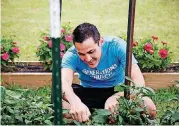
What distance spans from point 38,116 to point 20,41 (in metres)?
4.56

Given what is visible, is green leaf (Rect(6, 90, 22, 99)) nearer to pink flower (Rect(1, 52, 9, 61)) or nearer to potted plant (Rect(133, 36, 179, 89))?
pink flower (Rect(1, 52, 9, 61))

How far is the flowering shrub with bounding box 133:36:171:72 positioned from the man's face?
1658mm

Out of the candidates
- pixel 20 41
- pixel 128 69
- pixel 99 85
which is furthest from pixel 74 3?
pixel 128 69

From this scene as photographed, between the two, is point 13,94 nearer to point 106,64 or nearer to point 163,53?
A: point 106,64

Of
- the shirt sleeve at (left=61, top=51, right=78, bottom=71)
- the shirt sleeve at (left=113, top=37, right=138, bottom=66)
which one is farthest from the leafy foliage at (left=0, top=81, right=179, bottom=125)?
the shirt sleeve at (left=61, top=51, right=78, bottom=71)

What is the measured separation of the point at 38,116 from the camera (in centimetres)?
184

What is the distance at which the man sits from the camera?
2658mm

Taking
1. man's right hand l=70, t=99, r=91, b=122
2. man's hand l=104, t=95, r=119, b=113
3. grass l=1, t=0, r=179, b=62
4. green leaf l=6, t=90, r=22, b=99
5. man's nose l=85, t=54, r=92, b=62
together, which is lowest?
A: man's right hand l=70, t=99, r=91, b=122

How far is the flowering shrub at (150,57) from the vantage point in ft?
14.8

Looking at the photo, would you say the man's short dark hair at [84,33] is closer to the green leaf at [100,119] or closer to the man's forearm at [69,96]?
the man's forearm at [69,96]

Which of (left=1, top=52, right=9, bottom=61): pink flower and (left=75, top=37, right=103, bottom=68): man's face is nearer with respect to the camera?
(left=75, top=37, right=103, bottom=68): man's face

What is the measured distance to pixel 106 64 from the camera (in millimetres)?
3031

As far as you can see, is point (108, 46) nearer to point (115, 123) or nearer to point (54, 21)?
point (115, 123)

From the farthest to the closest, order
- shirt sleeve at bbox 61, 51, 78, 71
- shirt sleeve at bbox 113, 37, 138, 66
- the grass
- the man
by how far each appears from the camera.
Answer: the grass
shirt sleeve at bbox 61, 51, 78, 71
shirt sleeve at bbox 113, 37, 138, 66
the man
